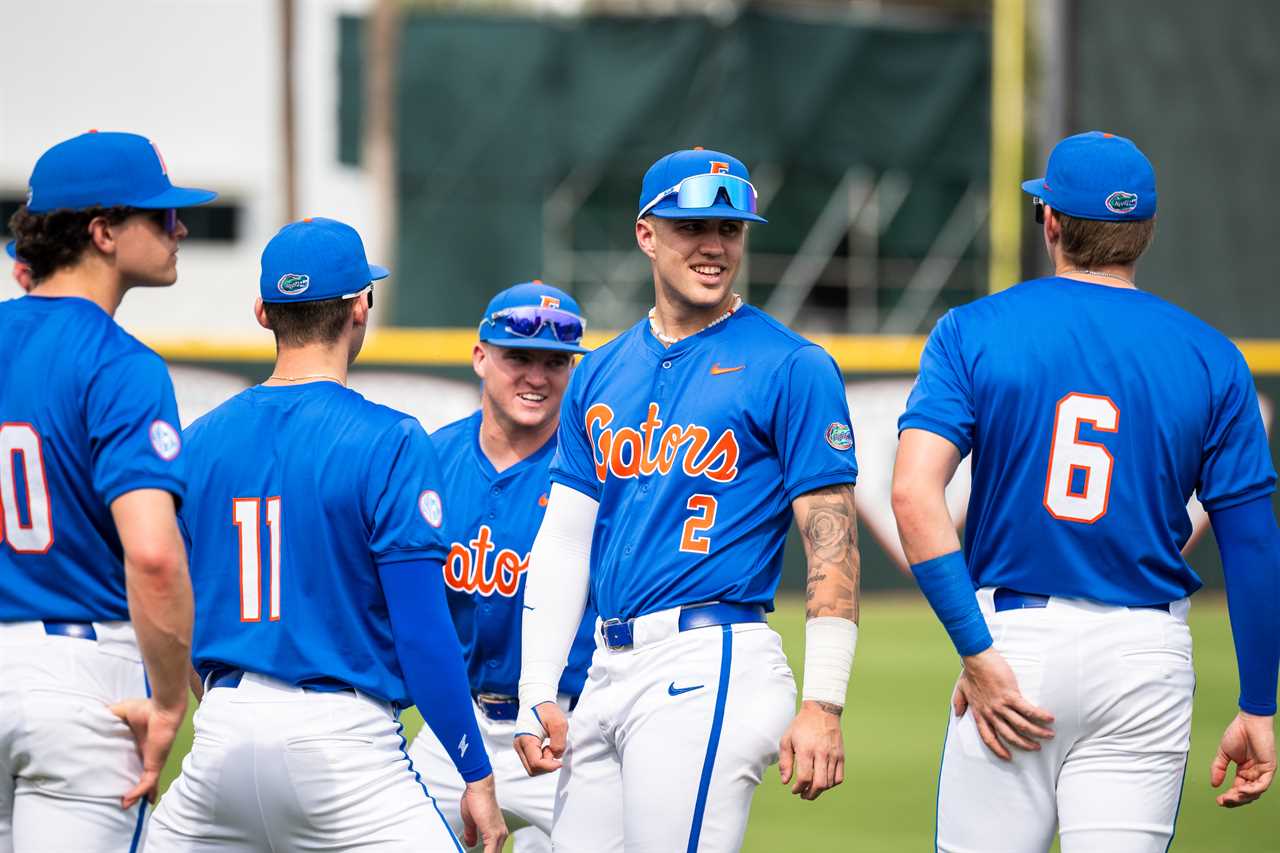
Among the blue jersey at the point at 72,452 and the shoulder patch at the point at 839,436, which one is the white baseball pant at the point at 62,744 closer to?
the blue jersey at the point at 72,452

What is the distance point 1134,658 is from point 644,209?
1.83 meters

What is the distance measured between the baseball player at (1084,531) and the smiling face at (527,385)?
5.98 ft

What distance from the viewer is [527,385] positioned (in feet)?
18.3

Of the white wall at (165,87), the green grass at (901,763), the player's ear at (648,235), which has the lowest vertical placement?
the green grass at (901,763)

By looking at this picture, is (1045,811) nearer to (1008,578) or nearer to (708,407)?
(1008,578)

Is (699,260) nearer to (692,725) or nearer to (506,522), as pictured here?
(692,725)

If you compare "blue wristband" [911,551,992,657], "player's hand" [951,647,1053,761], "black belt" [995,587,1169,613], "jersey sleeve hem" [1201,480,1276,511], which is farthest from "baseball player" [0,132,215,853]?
"jersey sleeve hem" [1201,480,1276,511]

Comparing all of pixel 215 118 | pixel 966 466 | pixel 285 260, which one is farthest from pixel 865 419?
pixel 215 118

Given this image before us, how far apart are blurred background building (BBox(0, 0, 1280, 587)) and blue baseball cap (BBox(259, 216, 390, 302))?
44.4 feet

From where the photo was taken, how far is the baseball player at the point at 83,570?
3459 mm

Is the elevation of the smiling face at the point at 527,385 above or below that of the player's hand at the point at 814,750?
above

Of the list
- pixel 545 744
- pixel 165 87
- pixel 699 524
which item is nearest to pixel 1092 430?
pixel 699 524

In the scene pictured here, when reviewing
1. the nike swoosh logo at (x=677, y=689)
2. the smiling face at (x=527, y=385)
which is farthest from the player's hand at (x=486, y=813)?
the smiling face at (x=527, y=385)

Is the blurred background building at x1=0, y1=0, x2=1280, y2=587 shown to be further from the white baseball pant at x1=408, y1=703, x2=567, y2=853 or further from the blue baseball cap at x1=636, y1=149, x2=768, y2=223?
the blue baseball cap at x1=636, y1=149, x2=768, y2=223
